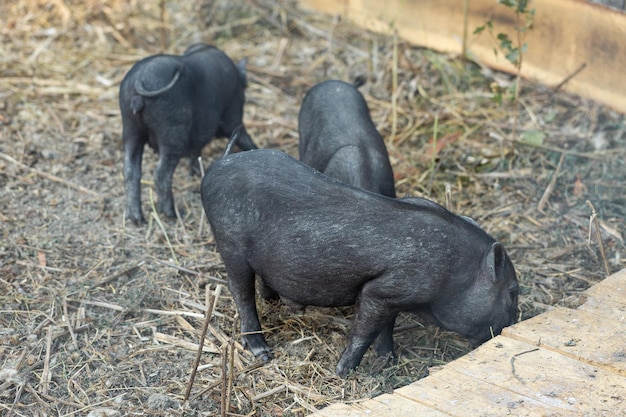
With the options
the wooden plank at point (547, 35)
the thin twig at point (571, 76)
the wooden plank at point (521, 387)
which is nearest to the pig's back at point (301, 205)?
the wooden plank at point (521, 387)

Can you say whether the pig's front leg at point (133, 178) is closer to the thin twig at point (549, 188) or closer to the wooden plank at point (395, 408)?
the thin twig at point (549, 188)

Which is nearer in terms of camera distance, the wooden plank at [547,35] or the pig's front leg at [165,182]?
the pig's front leg at [165,182]

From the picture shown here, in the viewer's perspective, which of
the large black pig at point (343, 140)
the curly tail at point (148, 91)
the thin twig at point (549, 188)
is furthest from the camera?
the thin twig at point (549, 188)

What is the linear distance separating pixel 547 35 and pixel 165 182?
3.55m

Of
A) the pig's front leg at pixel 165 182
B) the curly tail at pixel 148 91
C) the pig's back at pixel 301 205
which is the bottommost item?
the pig's front leg at pixel 165 182

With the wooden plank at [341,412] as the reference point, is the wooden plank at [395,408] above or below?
above

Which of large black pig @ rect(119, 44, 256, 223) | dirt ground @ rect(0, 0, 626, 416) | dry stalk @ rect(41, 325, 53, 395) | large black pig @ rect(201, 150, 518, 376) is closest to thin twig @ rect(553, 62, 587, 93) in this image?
dirt ground @ rect(0, 0, 626, 416)

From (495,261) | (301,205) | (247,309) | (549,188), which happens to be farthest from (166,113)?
(549,188)

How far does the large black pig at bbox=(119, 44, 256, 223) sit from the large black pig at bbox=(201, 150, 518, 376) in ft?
4.74

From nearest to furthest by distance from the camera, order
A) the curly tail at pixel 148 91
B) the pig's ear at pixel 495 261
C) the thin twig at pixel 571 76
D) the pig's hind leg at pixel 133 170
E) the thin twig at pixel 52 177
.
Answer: the pig's ear at pixel 495 261
the curly tail at pixel 148 91
the pig's hind leg at pixel 133 170
the thin twig at pixel 52 177
the thin twig at pixel 571 76

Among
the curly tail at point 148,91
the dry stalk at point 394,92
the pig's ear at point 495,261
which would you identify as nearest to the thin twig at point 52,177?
the curly tail at point 148,91

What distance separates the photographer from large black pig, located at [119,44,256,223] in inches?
231

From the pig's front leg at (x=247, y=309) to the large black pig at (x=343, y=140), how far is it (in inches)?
38.5

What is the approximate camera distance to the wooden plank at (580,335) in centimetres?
397
